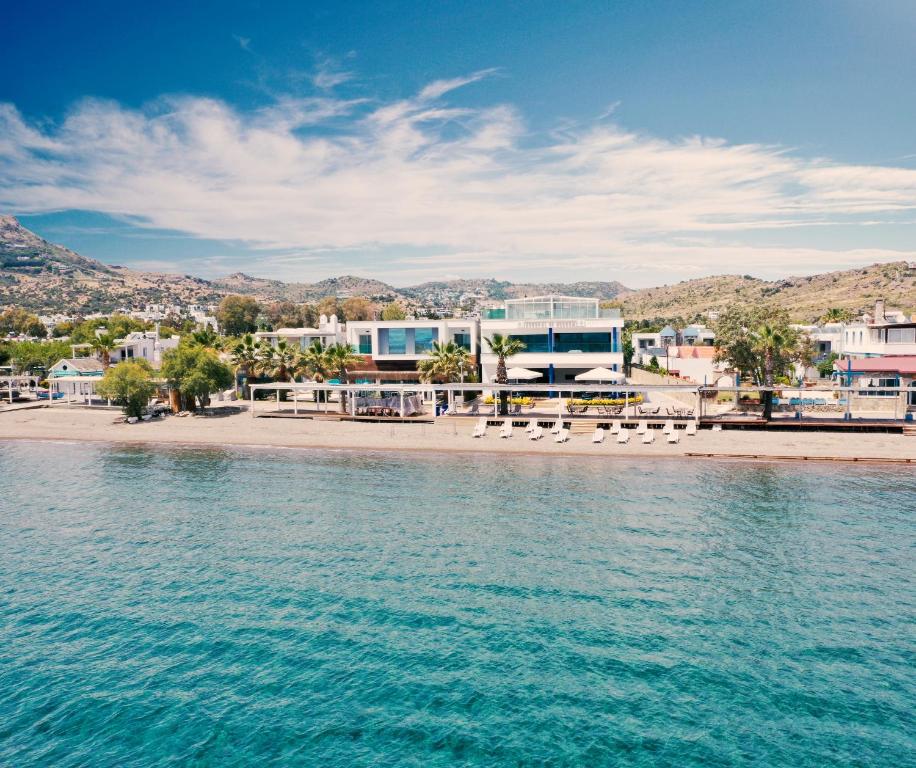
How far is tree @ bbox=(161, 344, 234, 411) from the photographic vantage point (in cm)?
5194

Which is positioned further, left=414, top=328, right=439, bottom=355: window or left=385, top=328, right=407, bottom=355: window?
left=385, top=328, right=407, bottom=355: window

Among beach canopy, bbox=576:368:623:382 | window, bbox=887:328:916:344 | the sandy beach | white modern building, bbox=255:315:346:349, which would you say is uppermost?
white modern building, bbox=255:315:346:349

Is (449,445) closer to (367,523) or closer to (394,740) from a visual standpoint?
(367,523)

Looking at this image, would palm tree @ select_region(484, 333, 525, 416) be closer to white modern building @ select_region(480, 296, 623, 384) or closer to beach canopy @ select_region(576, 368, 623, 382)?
beach canopy @ select_region(576, 368, 623, 382)

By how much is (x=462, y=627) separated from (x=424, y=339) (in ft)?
146

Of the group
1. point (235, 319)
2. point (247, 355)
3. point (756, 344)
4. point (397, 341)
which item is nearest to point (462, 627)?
point (756, 344)

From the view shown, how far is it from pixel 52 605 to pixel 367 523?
11662 millimetres

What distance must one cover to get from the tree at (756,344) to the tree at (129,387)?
45.7 m

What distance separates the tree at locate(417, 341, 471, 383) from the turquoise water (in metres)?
20.6

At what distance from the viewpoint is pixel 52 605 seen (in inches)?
803

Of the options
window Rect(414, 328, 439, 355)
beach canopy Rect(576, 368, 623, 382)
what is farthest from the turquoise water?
window Rect(414, 328, 439, 355)

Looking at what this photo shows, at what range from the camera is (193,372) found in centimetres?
5209

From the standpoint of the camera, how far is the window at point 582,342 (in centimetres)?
5775

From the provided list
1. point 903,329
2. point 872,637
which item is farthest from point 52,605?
point 903,329
